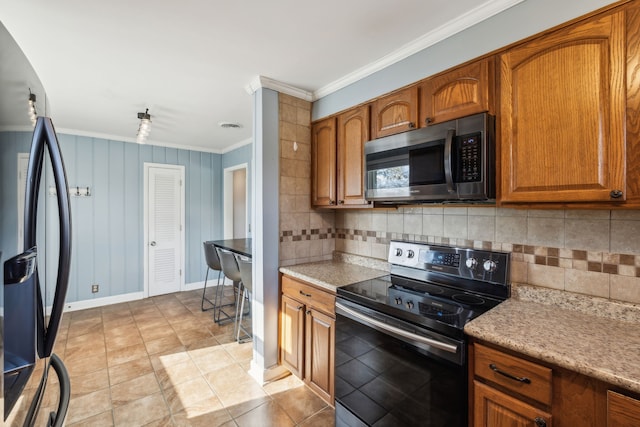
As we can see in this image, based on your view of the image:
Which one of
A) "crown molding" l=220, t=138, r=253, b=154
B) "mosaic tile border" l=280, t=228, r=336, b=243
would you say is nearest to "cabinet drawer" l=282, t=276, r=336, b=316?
"mosaic tile border" l=280, t=228, r=336, b=243

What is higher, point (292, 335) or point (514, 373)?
point (514, 373)

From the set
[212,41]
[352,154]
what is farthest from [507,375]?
[212,41]

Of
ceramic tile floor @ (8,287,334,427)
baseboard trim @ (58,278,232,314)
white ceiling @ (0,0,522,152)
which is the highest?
white ceiling @ (0,0,522,152)

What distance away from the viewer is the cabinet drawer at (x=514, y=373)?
1.06m

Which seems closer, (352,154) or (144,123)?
(352,154)

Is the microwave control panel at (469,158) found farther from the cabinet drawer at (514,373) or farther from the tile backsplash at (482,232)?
the cabinet drawer at (514,373)

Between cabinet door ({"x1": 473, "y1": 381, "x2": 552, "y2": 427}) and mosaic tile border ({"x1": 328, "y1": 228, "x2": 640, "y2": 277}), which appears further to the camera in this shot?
mosaic tile border ({"x1": 328, "y1": 228, "x2": 640, "y2": 277})

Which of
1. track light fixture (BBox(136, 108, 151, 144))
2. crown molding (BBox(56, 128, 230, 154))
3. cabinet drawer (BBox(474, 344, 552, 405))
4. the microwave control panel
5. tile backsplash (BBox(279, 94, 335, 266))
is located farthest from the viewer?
crown molding (BBox(56, 128, 230, 154))

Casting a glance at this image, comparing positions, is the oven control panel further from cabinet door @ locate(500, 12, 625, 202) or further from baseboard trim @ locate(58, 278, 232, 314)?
baseboard trim @ locate(58, 278, 232, 314)

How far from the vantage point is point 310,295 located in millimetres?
2115

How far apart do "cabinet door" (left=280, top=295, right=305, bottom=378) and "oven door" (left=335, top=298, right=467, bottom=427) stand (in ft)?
1.38

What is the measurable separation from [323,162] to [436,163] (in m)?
1.07

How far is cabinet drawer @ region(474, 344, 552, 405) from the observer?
1062mm

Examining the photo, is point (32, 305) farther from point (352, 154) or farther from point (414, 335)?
point (352, 154)
